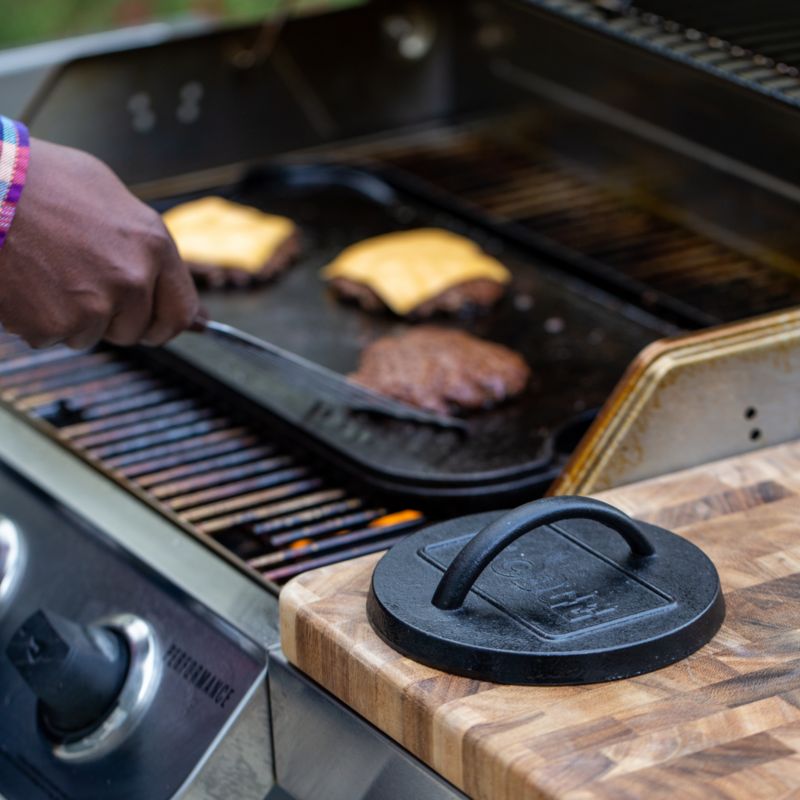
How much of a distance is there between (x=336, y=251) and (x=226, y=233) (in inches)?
7.0

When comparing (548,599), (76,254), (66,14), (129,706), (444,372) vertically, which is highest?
(76,254)

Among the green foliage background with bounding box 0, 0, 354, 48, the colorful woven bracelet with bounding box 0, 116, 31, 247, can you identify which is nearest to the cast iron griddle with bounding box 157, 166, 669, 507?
the colorful woven bracelet with bounding box 0, 116, 31, 247

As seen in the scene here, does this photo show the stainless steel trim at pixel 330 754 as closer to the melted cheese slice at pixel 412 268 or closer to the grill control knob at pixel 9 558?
the grill control knob at pixel 9 558

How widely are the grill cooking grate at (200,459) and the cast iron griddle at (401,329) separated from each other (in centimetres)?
5

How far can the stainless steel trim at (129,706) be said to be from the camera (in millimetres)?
1300

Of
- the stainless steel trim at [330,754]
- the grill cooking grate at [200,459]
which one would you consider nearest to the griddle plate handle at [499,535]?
the stainless steel trim at [330,754]

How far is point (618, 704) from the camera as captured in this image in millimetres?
1007

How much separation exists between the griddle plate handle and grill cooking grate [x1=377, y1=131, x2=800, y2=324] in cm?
82

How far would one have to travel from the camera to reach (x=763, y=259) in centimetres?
190

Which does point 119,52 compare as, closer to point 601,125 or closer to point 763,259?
point 601,125

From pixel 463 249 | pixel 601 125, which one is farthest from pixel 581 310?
pixel 601 125

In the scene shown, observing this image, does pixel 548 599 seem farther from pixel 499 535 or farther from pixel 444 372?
pixel 444 372

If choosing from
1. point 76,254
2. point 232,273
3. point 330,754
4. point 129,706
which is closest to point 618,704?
point 330,754

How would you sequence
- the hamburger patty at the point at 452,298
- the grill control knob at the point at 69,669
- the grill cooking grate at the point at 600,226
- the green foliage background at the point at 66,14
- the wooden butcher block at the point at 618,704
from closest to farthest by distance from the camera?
the wooden butcher block at the point at 618,704 → the grill control knob at the point at 69,669 → the grill cooking grate at the point at 600,226 → the hamburger patty at the point at 452,298 → the green foliage background at the point at 66,14
